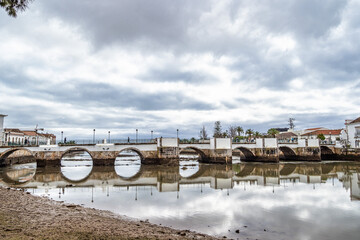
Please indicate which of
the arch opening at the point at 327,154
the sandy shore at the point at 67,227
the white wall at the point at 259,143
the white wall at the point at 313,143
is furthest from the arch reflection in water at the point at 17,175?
the arch opening at the point at 327,154

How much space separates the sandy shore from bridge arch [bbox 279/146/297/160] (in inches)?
1886

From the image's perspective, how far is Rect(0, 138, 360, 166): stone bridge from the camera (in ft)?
121

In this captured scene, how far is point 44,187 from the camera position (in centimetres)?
2134

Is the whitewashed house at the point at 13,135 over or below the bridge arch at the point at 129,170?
over

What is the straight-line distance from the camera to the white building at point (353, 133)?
51406 mm

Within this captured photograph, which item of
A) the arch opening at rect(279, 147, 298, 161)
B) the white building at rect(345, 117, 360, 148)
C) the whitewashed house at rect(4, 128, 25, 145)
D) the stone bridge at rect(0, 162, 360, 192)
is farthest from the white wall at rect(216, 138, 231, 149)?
the whitewashed house at rect(4, 128, 25, 145)

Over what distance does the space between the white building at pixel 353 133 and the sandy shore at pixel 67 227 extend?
57.2 meters

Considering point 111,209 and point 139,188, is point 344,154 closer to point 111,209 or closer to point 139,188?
point 139,188

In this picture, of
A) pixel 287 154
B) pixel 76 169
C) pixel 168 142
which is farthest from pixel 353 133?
pixel 76 169

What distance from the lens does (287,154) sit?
5334 centimetres

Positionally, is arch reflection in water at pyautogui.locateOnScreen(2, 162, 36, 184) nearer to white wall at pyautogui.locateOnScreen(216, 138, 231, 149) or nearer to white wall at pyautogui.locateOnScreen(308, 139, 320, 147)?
white wall at pyautogui.locateOnScreen(216, 138, 231, 149)

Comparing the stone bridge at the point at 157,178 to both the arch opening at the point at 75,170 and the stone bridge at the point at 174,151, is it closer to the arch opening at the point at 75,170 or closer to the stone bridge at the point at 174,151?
the arch opening at the point at 75,170

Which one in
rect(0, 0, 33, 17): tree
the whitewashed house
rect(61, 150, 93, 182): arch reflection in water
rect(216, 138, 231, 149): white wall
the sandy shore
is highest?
rect(0, 0, 33, 17): tree

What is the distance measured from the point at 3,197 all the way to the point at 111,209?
249 inches
